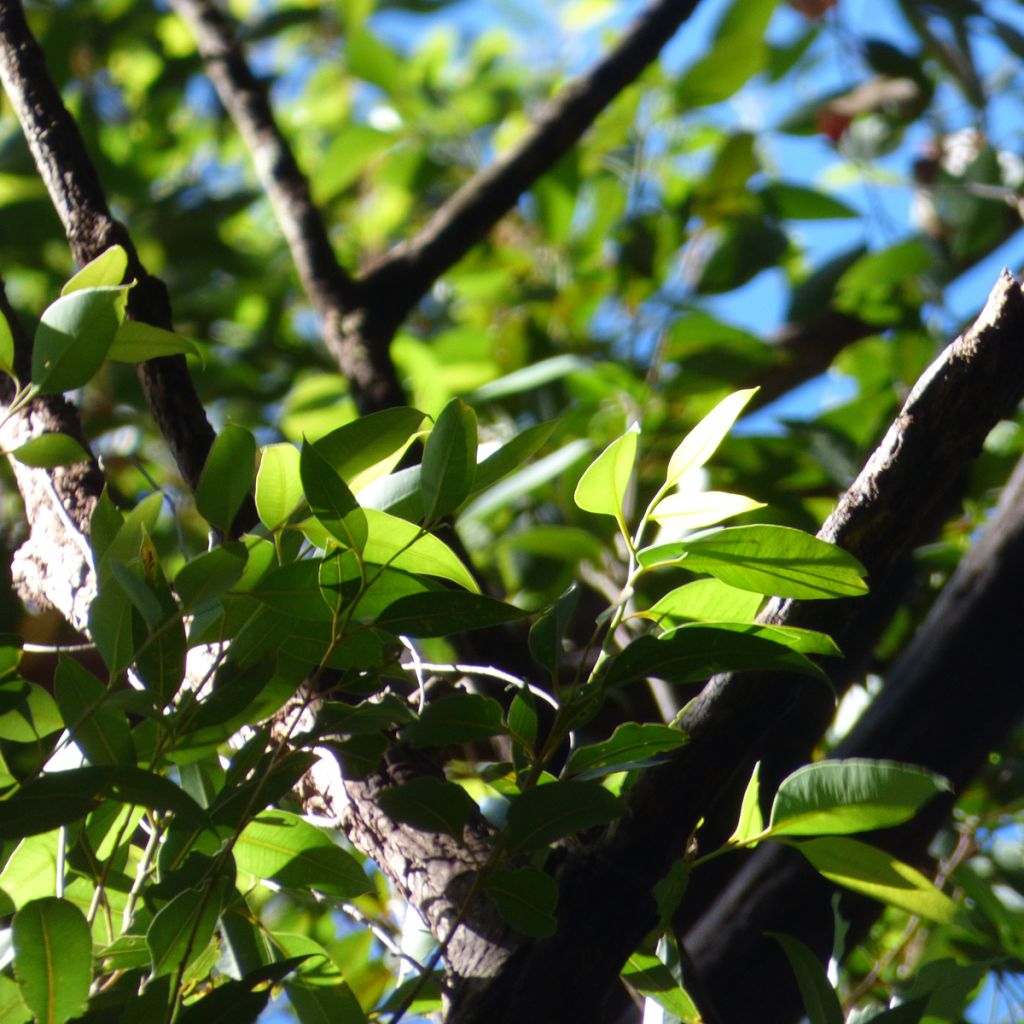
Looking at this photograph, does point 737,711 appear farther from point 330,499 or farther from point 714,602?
point 330,499

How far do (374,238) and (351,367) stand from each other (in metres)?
0.67

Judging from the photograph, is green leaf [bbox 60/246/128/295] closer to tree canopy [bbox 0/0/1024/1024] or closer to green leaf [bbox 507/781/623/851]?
tree canopy [bbox 0/0/1024/1024]

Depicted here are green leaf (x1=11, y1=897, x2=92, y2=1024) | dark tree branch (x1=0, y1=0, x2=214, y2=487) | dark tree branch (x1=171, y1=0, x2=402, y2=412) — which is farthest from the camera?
dark tree branch (x1=171, y1=0, x2=402, y2=412)

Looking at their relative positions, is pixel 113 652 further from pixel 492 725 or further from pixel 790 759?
pixel 790 759

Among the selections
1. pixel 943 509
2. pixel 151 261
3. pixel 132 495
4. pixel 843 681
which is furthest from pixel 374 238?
pixel 843 681

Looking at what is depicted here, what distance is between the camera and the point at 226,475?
0.37 meters

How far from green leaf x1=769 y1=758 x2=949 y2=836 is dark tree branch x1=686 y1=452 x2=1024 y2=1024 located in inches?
8.7

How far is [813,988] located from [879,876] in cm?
4

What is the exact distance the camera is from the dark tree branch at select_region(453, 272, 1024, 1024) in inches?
15.0

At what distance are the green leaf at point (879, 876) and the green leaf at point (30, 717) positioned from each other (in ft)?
0.78

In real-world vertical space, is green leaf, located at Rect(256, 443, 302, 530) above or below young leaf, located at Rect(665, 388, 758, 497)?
above

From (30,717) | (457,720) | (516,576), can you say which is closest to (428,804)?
(457,720)

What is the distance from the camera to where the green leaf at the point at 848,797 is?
0.37 metres

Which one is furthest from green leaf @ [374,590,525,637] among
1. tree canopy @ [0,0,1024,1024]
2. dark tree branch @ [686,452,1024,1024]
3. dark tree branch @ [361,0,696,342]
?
dark tree branch @ [361,0,696,342]
